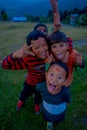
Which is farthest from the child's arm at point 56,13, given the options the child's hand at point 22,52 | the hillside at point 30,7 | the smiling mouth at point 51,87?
the hillside at point 30,7

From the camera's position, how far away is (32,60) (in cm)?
317

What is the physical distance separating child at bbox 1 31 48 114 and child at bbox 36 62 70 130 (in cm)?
31

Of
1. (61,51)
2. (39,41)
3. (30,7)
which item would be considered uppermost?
(39,41)

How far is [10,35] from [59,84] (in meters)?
9.23

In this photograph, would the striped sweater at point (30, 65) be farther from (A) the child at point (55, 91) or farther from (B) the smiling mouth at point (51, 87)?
(B) the smiling mouth at point (51, 87)

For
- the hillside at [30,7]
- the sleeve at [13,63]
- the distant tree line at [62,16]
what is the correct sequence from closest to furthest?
the sleeve at [13,63]
the distant tree line at [62,16]
the hillside at [30,7]

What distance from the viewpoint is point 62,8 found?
20406 millimetres

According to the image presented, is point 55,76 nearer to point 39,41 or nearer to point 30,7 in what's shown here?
point 39,41

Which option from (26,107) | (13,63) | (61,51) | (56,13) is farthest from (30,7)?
(61,51)

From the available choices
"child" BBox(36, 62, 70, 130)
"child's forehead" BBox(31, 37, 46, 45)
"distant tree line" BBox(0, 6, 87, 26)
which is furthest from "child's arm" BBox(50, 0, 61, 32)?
"distant tree line" BBox(0, 6, 87, 26)

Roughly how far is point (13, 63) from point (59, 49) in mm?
645

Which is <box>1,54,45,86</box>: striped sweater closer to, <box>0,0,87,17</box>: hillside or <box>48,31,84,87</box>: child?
<box>48,31,84,87</box>: child

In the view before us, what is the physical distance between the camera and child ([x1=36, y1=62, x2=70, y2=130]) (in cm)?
268

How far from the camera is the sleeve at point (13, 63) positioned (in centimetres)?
295
